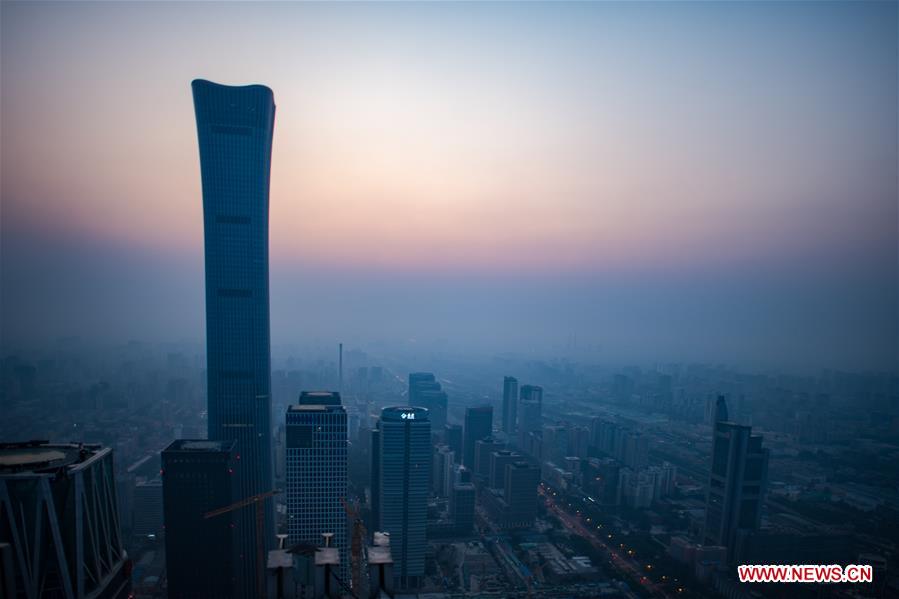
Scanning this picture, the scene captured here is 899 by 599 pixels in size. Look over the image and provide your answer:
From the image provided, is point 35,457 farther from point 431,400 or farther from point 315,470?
point 431,400

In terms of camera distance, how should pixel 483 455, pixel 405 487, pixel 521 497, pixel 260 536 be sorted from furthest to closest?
pixel 483 455 < pixel 521 497 < pixel 405 487 < pixel 260 536

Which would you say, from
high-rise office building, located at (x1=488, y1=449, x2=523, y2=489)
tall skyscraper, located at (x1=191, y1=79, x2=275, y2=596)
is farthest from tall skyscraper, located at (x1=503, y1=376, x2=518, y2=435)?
tall skyscraper, located at (x1=191, y1=79, x2=275, y2=596)

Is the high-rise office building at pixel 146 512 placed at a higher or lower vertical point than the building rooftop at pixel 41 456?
lower

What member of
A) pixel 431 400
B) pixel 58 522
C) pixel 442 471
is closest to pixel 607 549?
pixel 442 471

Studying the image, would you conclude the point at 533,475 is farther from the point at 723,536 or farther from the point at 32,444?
the point at 32,444

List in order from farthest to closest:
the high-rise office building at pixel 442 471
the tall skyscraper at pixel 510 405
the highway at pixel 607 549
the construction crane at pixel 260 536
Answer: the tall skyscraper at pixel 510 405 → the high-rise office building at pixel 442 471 → the highway at pixel 607 549 → the construction crane at pixel 260 536

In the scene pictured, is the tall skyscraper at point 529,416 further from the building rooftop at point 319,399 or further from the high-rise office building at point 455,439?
the building rooftop at point 319,399

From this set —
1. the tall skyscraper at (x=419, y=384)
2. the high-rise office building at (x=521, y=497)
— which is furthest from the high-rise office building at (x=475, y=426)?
the high-rise office building at (x=521, y=497)
